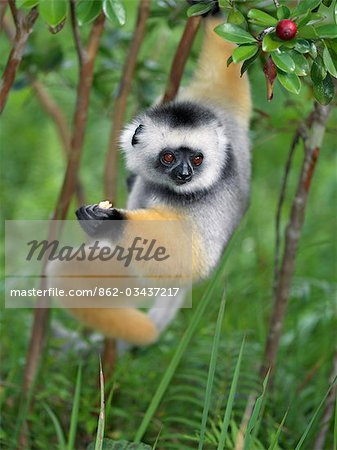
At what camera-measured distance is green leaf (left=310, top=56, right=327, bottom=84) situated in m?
2.35

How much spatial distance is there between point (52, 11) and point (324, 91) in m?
0.96

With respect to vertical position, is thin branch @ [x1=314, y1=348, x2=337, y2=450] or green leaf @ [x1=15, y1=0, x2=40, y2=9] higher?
green leaf @ [x1=15, y1=0, x2=40, y2=9]

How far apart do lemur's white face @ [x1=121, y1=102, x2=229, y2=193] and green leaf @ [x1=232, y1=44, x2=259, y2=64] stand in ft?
2.84

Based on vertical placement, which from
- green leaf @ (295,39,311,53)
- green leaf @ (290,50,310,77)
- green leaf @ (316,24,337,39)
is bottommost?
green leaf @ (290,50,310,77)

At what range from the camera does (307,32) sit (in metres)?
2.23

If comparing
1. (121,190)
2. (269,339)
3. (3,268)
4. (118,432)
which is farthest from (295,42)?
(121,190)

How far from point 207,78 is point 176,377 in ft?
5.42

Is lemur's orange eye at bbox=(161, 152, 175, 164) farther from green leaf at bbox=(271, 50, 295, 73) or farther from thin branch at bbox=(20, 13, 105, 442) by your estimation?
green leaf at bbox=(271, 50, 295, 73)

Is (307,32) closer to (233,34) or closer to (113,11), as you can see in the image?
(233,34)

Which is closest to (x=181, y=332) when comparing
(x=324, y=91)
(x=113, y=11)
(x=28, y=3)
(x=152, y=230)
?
(x=152, y=230)

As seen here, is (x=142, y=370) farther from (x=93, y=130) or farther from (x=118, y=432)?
(x=93, y=130)

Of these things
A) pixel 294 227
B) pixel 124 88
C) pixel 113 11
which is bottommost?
pixel 294 227

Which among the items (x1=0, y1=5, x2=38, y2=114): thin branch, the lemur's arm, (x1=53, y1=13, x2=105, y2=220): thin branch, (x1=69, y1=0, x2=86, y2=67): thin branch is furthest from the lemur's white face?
(x1=0, y1=5, x2=38, y2=114): thin branch

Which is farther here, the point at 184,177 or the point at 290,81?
the point at 184,177
